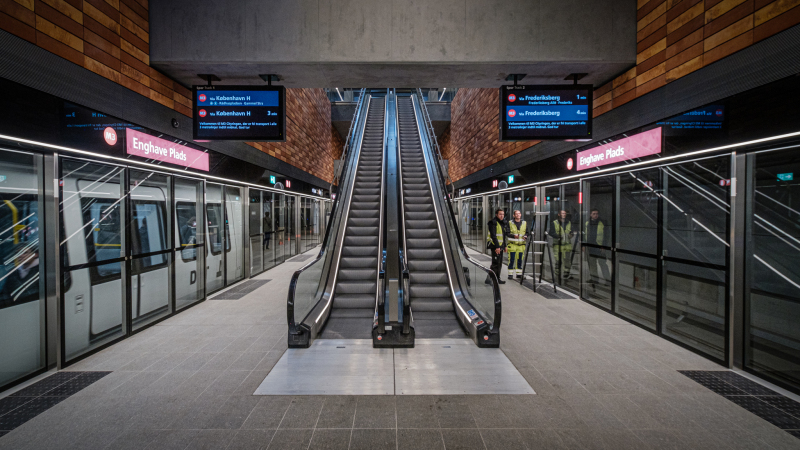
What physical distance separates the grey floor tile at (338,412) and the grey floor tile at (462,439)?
74 centimetres

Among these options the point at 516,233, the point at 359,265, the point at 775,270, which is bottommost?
the point at 359,265

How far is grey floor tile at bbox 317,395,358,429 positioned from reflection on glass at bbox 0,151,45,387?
10.1 feet

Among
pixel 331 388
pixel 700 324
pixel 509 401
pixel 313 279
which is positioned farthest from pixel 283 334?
pixel 700 324

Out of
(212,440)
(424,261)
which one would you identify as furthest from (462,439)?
(424,261)

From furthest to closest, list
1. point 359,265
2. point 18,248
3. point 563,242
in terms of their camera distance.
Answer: point 563,242 → point 359,265 → point 18,248

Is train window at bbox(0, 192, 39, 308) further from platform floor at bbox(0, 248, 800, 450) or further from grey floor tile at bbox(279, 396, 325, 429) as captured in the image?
grey floor tile at bbox(279, 396, 325, 429)

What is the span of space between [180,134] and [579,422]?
20.9ft

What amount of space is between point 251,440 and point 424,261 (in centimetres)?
419

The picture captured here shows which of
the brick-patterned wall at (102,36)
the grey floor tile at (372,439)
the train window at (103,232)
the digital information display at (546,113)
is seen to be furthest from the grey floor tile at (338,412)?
the brick-patterned wall at (102,36)

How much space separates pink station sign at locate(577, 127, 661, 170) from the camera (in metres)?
4.34

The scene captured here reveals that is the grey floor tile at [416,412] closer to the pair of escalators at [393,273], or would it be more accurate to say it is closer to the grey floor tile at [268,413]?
the grey floor tile at [268,413]

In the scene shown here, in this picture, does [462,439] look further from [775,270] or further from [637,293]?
[637,293]

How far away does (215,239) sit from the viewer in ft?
23.0

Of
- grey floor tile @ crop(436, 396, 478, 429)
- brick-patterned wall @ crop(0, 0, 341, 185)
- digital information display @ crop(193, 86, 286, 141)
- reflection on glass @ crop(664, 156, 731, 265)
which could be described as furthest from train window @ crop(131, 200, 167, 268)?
reflection on glass @ crop(664, 156, 731, 265)
